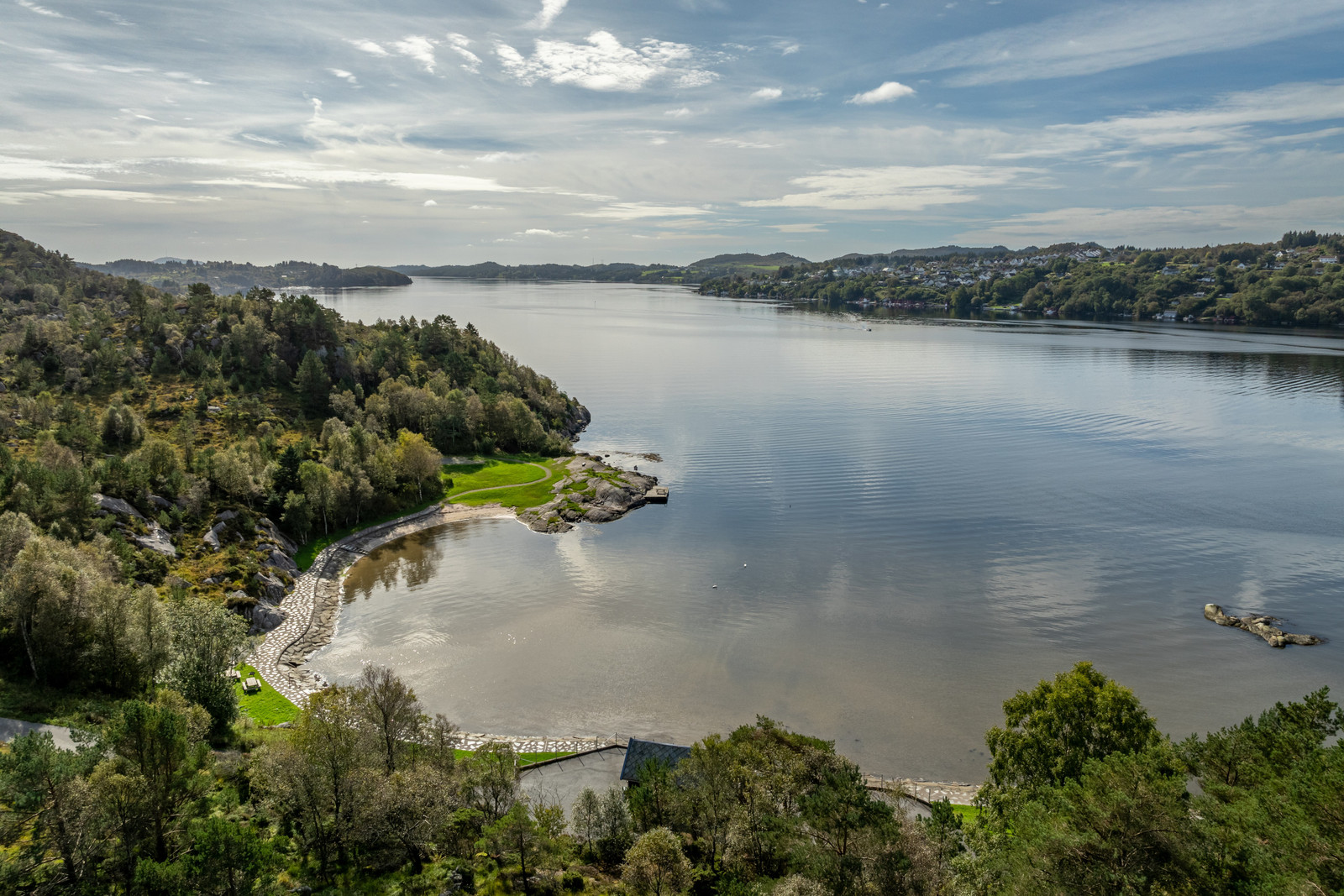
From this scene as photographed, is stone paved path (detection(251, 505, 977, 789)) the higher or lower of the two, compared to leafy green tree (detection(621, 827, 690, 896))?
lower

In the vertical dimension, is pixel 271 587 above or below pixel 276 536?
below

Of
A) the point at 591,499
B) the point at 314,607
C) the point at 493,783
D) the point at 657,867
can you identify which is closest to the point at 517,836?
the point at 493,783

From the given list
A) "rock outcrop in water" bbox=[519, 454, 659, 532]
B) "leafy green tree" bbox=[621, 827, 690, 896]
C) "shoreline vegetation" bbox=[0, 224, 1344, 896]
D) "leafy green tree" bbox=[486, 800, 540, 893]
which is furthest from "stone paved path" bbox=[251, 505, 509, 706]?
"leafy green tree" bbox=[621, 827, 690, 896]

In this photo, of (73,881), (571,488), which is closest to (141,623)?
(73,881)

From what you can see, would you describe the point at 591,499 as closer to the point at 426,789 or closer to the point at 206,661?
the point at 206,661

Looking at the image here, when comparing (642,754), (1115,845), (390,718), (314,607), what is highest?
(1115,845)

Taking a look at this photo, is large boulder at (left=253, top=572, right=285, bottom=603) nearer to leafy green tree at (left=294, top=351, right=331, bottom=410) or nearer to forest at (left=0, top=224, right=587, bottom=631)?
forest at (left=0, top=224, right=587, bottom=631)
